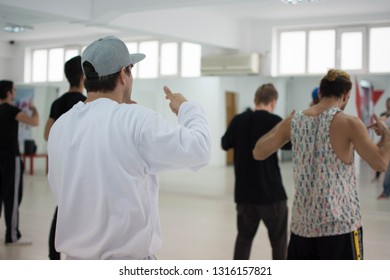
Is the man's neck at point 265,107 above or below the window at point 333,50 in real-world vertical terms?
below

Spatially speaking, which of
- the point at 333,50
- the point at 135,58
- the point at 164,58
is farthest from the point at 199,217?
the point at 135,58

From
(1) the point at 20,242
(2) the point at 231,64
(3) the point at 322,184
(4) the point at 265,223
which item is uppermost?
(2) the point at 231,64

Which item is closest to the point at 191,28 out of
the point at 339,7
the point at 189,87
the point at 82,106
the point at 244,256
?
the point at 189,87

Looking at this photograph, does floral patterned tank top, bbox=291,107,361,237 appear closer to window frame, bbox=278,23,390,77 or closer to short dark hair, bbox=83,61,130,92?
short dark hair, bbox=83,61,130,92

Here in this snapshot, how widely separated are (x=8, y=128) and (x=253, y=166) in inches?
90.8

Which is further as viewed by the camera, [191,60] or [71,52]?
[71,52]

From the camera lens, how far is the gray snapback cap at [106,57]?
1.52 metres

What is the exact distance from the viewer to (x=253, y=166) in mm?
3271

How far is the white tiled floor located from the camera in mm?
4270

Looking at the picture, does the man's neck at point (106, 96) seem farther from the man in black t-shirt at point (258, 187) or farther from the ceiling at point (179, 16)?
the ceiling at point (179, 16)

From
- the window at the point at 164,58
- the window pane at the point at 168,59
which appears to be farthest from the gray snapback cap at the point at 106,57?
the window pane at the point at 168,59

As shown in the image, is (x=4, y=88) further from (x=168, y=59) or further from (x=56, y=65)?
(x=56, y=65)

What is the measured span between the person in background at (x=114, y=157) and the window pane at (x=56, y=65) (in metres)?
8.31

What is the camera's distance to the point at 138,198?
148cm
